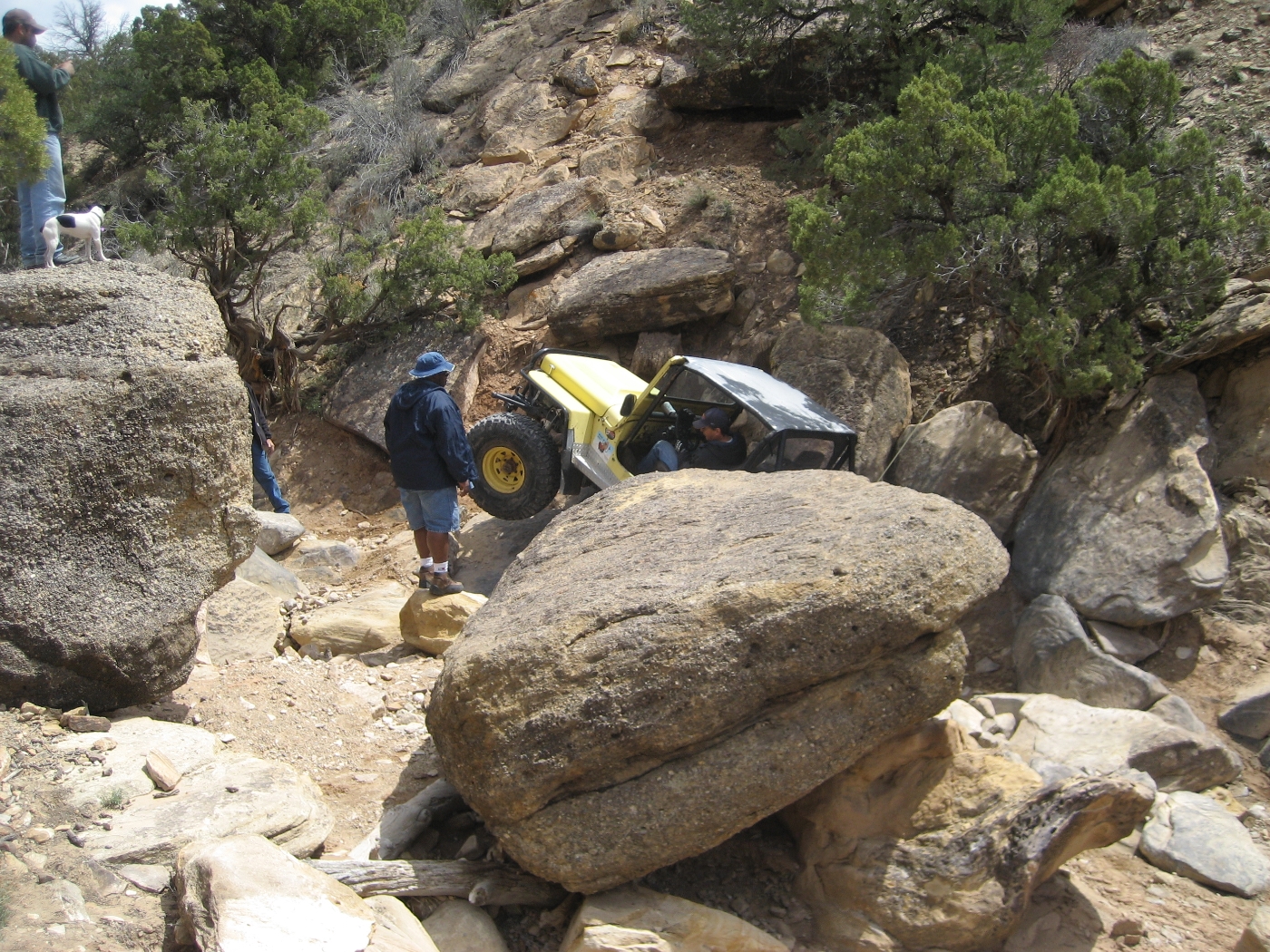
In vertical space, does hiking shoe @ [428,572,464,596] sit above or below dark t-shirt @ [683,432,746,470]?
below

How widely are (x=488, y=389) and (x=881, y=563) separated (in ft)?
22.6

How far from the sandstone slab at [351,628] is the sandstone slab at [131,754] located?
5.04ft

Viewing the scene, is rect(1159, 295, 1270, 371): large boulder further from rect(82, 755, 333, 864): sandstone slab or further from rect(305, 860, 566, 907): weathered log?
rect(82, 755, 333, 864): sandstone slab

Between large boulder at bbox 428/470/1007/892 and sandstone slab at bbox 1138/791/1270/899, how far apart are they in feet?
5.50

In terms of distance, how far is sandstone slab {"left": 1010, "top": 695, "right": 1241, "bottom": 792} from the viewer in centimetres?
489

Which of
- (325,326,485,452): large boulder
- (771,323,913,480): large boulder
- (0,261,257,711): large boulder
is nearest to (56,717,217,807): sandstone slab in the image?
(0,261,257,711): large boulder

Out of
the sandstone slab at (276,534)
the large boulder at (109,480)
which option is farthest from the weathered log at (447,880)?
the sandstone slab at (276,534)

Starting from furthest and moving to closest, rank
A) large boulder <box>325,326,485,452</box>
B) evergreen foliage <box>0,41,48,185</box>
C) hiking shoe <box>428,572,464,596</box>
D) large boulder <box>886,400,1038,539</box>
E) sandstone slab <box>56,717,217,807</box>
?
large boulder <box>325,326,485,452</box> < large boulder <box>886,400,1038,539</box> < hiking shoe <box>428,572,464,596</box> < evergreen foliage <box>0,41,48,185</box> < sandstone slab <box>56,717,217,807</box>

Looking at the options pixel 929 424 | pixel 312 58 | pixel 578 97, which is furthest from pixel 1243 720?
pixel 312 58

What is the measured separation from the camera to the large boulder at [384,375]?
382 inches

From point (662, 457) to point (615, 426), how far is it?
560 millimetres

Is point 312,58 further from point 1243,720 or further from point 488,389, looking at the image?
point 1243,720

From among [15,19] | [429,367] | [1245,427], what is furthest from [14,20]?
[1245,427]

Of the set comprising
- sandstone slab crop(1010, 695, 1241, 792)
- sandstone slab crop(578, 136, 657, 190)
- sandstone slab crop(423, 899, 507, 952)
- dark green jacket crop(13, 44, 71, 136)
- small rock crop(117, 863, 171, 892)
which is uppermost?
sandstone slab crop(578, 136, 657, 190)
